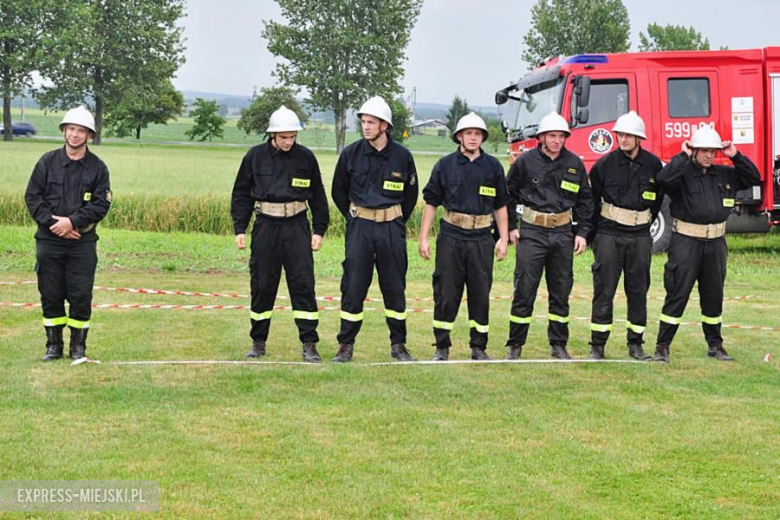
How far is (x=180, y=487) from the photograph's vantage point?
5.31m

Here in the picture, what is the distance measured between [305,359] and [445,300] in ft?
3.98

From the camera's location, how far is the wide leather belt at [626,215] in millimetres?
8953

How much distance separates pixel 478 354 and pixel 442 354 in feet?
0.96

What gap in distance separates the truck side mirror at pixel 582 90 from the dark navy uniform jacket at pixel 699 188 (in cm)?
806

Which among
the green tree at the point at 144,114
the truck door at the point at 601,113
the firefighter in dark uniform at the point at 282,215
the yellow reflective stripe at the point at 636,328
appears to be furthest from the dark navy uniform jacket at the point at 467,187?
the green tree at the point at 144,114

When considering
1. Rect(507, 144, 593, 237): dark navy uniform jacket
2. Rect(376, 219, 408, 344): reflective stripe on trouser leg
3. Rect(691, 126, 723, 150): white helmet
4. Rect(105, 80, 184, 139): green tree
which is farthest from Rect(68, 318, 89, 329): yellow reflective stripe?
Rect(105, 80, 184, 139): green tree

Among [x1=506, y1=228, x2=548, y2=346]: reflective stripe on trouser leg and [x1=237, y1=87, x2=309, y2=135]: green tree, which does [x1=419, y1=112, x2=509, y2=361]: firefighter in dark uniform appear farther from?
[x1=237, y1=87, x2=309, y2=135]: green tree

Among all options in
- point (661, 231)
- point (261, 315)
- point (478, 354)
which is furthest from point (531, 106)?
point (261, 315)

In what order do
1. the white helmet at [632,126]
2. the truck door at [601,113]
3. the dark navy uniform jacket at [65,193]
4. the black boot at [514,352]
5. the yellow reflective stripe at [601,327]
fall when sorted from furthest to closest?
1. the truck door at [601,113]
2. the yellow reflective stripe at [601,327]
3. the black boot at [514,352]
4. the white helmet at [632,126]
5. the dark navy uniform jacket at [65,193]

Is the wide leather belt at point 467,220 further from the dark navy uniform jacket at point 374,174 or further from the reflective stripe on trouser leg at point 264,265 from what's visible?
the reflective stripe on trouser leg at point 264,265

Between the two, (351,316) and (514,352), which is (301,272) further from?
(514,352)

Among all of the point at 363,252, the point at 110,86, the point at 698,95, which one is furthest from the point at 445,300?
the point at 110,86

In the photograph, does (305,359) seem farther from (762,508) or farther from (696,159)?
(762,508)

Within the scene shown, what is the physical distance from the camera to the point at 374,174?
28.3ft
